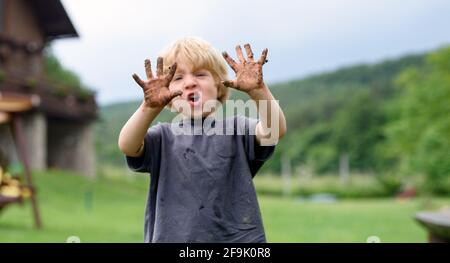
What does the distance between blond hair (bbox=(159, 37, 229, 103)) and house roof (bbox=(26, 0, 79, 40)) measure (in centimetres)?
2018

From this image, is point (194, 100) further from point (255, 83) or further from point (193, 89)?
point (255, 83)

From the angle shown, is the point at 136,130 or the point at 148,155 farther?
the point at 148,155

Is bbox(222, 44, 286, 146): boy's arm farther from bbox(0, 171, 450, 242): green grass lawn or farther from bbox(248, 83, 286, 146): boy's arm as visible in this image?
bbox(0, 171, 450, 242): green grass lawn

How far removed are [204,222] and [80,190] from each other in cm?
1611

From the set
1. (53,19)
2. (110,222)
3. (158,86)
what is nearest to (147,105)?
(158,86)

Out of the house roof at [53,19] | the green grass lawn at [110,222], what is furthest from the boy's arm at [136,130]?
the house roof at [53,19]

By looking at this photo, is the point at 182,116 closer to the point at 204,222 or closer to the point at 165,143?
the point at 165,143

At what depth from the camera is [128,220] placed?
Result: 12.3 m

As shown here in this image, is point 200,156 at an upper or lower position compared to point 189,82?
lower

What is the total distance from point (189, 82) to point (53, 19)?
21.0m

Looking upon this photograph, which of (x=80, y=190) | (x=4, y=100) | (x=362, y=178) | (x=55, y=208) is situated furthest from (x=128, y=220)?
(x=362, y=178)

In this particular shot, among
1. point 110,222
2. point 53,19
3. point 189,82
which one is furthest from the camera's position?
point 53,19

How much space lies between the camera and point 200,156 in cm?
214
